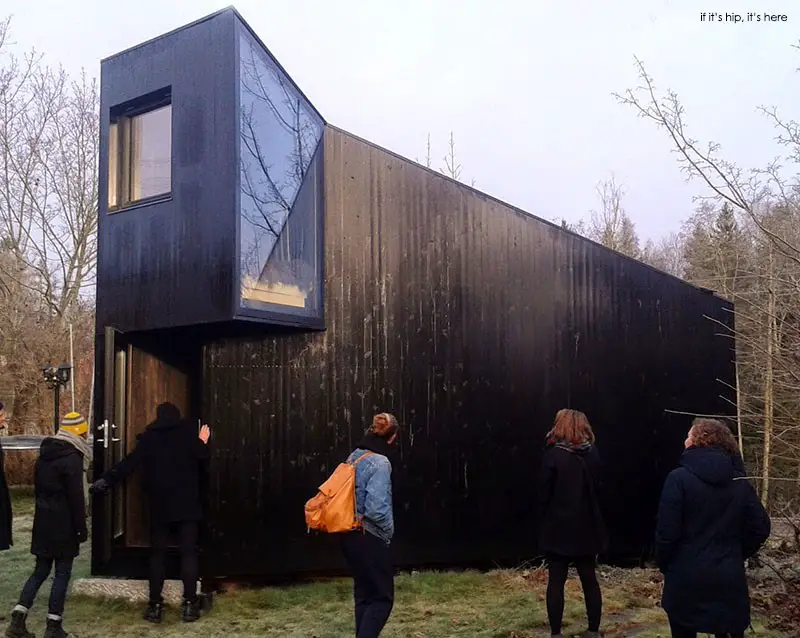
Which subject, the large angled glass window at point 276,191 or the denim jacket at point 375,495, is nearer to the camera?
the denim jacket at point 375,495

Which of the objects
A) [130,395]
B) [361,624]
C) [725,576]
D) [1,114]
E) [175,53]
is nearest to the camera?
[725,576]

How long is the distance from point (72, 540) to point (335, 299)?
3352mm

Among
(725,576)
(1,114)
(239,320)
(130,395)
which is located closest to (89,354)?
(1,114)

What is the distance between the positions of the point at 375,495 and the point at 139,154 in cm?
481

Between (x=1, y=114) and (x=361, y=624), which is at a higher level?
(x=1, y=114)

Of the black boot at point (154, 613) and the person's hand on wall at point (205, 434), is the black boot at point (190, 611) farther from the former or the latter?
the person's hand on wall at point (205, 434)

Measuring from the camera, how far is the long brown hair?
5.84 m

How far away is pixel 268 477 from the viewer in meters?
A: 7.71

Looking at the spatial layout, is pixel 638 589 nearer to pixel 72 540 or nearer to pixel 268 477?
pixel 268 477

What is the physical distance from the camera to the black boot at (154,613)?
262 inches

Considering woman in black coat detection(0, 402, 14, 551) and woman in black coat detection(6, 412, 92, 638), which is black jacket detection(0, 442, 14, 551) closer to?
woman in black coat detection(0, 402, 14, 551)

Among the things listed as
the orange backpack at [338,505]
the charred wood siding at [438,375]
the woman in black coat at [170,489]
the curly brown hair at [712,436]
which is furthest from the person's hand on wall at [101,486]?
the curly brown hair at [712,436]

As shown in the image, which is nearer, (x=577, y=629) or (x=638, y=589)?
(x=577, y=629)

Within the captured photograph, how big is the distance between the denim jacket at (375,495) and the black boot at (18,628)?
3.11 meters
